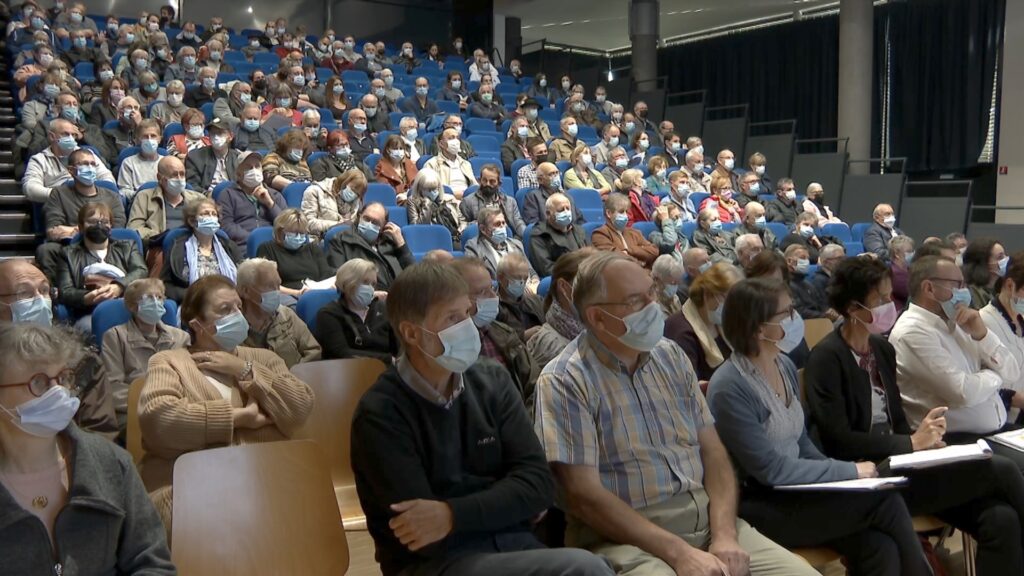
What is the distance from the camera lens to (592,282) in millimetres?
2125

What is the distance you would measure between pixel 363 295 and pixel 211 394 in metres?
1.51

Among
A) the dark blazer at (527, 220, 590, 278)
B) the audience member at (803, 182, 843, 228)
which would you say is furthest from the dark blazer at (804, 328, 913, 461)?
the audience member at (803, 182, 843, 228)

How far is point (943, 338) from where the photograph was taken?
9.48 ft

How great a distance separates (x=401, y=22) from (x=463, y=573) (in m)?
12.9

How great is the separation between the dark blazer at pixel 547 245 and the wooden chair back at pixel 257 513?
12.3 ft

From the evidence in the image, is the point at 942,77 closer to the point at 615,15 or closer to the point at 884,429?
the point at 615,15

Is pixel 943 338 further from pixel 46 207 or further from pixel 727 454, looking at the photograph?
pixel 46 207

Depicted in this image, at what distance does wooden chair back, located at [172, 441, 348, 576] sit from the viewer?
73.5 inches

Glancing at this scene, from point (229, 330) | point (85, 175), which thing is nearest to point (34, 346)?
point (229, 330)

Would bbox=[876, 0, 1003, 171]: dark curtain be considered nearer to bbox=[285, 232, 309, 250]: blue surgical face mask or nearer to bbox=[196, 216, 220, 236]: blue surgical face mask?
bbox=[285, 232, 309, 250]: blue surgical face mask

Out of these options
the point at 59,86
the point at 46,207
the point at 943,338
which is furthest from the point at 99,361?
the point at 59,86

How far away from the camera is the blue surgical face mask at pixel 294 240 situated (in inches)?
181

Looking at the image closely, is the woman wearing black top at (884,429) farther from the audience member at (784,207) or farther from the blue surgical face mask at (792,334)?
the audience member at (784,207)

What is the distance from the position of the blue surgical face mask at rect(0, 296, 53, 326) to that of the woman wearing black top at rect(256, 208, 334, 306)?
1.61 metres
